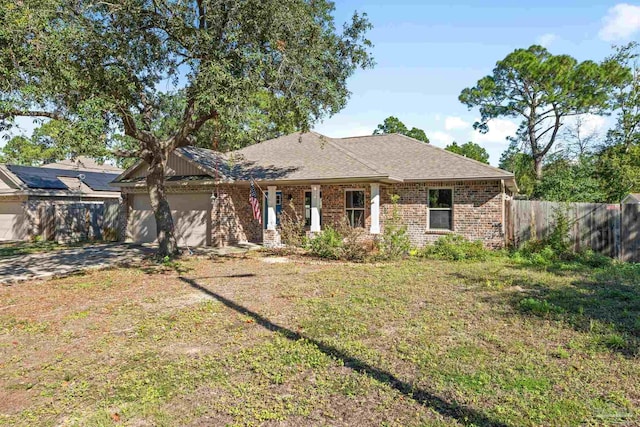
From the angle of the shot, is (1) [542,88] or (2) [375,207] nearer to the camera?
(2) [375,207]

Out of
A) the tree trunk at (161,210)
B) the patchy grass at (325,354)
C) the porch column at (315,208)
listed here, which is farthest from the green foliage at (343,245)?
the tree trunk at (161,210)

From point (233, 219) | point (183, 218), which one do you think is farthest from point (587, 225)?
point (183, 218)

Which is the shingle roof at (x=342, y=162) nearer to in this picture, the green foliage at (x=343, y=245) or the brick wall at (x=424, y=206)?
the brick wall at (x=424, y=206)

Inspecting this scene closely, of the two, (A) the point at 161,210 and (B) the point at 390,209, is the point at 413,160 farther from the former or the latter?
(A) the point at 161,210

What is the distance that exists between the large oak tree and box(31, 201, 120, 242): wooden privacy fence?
9344 mm

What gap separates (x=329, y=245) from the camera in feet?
41.8

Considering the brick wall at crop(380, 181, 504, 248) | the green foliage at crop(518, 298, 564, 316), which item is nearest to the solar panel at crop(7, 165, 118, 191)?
the brick wall at crop(380, 181, 504, 248)

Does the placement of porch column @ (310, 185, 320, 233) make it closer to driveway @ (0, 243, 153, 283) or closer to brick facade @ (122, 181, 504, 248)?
brick facade @ (122, 181, 504, 248)

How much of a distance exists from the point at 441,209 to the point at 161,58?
10.6m

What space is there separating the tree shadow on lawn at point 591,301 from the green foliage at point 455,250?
233 cm

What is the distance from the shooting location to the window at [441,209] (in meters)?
14.1

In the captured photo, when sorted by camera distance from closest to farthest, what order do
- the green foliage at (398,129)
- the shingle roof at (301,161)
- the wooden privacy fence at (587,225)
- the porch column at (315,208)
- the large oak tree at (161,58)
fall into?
the large oak tree at (161,58)
the wooden privacy fence at (587,225)
the shingle roof at (301,161)
the porch column at (315,208)
the green foliage at (398,129)

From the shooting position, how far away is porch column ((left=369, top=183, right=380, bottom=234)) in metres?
13.8

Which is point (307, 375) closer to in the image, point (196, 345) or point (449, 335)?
point (196, 345)
